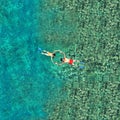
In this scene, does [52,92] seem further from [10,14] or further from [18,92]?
[10,14]

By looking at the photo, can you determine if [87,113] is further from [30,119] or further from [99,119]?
[30,119]

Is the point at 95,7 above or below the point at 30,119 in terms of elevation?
above

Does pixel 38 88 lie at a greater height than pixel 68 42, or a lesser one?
lesser

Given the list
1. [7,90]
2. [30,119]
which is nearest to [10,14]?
[7,90]

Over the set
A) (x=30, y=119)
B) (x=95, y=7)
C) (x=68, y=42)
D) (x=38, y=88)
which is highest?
(x=95, y=7)

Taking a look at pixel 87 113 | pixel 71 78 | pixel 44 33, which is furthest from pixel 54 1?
pixel 87 113

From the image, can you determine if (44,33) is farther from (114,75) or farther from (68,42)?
(114,75)

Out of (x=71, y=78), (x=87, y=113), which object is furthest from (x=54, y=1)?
(x=87, y=113)

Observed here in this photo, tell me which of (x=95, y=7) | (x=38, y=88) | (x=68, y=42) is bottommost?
(x=38, y=88)
